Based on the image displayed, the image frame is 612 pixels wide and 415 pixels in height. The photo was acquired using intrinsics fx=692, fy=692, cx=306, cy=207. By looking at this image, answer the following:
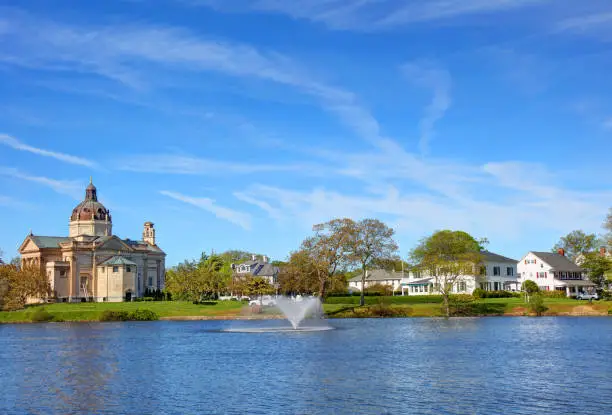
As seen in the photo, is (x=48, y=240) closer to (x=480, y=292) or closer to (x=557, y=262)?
(x=480, y=292)

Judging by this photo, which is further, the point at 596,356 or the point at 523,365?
the point at 596,356

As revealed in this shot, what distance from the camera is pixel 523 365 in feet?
141

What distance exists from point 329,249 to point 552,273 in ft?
184

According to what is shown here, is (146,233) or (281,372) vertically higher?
(146,233)

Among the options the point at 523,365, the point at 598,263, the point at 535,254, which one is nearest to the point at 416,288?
the point at 535,254

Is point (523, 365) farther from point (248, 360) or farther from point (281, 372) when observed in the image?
point (248, 360)

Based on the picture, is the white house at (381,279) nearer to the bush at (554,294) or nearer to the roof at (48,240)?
the bush at (554,294)

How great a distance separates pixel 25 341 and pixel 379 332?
34.2 metres

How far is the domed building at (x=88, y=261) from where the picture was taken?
143 metres

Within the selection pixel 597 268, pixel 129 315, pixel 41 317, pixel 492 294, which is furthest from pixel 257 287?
pixel 597 268

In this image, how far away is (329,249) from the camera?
103000 millimetres

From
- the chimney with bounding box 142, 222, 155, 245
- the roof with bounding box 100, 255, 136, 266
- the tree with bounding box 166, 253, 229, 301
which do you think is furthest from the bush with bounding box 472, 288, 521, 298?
the chimney with bounding box 142, 222, 155, 245

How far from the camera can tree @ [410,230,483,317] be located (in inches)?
3696

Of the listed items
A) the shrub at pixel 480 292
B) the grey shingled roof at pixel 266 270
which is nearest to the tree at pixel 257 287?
the shrub at pixel 480 292
